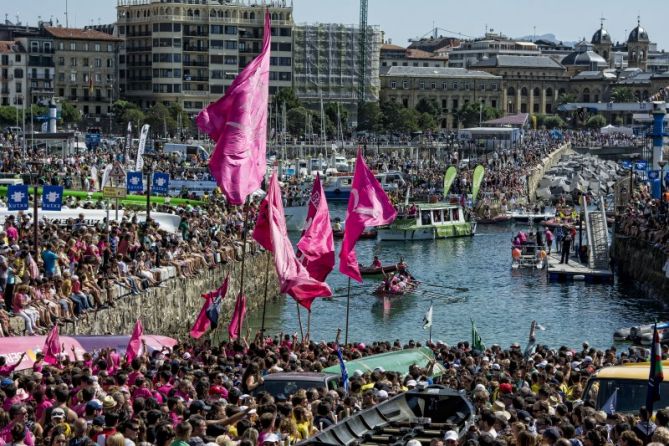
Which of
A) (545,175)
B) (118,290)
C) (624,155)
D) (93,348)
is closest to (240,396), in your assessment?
(93,348)

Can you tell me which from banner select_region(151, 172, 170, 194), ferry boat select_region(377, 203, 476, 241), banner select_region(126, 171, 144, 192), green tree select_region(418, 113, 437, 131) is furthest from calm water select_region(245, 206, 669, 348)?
green tree select_region(418, 113, 437, 131)

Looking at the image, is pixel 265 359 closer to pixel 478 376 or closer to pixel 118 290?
pixel 478 376

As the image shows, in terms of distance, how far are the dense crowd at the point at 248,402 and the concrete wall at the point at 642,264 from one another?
29490 millimetres

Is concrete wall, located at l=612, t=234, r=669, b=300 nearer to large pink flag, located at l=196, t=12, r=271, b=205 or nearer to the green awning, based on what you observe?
the green awning

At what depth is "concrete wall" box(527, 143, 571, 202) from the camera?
118044 mm

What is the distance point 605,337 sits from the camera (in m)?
47.6

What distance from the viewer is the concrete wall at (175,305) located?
3525 cm

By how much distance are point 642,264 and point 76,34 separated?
4735 inches

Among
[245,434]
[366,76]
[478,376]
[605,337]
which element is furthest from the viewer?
[366,76]

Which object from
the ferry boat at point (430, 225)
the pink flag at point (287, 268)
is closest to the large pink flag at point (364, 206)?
the pink flag at point (287, 268)

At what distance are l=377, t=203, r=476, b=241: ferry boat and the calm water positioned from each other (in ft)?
35.9

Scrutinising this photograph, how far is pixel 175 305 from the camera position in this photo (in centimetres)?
4262

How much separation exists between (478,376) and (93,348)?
799 cm

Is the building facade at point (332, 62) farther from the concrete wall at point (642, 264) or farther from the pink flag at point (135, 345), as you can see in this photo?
the pink flag at point (135, 345)
